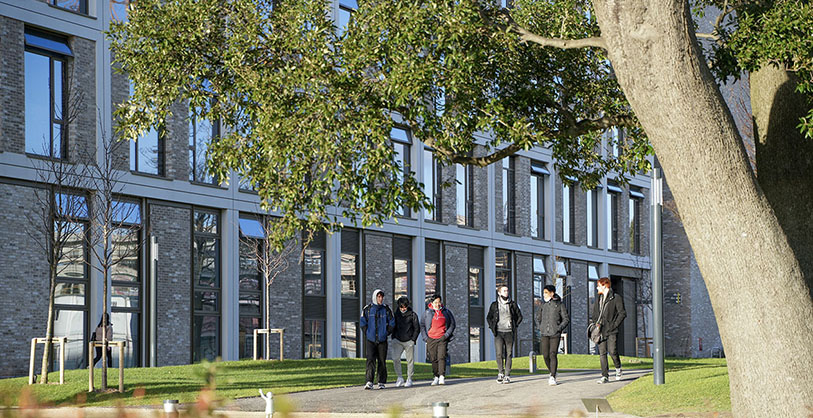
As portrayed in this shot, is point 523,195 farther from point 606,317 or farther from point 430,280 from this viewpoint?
point 606,317

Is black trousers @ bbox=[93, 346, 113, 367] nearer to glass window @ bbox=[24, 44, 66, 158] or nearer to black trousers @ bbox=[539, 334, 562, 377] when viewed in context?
glass window @ bbox=[24, 44, 66, 158]

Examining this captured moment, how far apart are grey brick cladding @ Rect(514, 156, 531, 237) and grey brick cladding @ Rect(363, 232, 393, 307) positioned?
332 inches

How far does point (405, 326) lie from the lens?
18.2 m

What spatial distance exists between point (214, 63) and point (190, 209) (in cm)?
1264

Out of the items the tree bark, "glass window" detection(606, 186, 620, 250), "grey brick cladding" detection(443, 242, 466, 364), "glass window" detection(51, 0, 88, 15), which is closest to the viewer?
the tree bark

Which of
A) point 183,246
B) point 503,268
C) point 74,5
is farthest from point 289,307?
point 503,268

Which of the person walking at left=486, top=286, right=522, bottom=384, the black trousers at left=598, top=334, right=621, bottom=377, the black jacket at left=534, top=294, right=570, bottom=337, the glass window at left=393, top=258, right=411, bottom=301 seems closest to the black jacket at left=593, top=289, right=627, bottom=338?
the black trousers at left=598, top=334, right=621, bottom=377

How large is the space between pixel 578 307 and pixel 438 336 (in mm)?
25602

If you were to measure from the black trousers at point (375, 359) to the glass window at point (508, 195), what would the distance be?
72.1ft

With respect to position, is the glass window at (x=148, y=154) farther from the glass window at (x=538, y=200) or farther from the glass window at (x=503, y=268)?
the glass window at (x=538, y=200)

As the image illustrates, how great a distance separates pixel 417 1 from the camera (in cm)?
1268

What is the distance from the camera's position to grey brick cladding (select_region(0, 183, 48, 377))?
21.4 meters

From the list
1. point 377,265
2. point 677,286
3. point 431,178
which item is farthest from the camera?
point 677,286

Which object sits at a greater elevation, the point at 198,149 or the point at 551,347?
the point at 198,149
